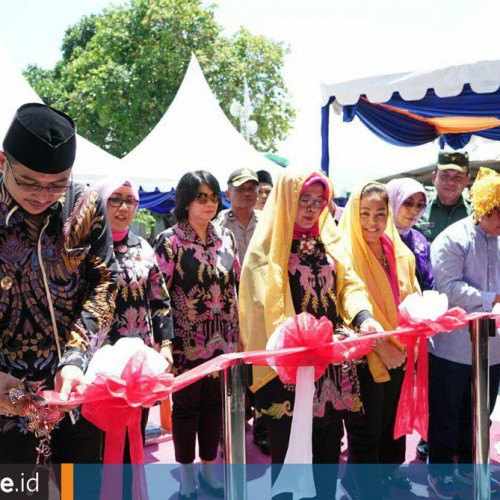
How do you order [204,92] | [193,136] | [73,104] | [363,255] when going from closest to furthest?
[363,255], [193,136], [204,92], [73,104]

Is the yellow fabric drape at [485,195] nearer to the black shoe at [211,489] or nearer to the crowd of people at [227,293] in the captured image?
the crowd of people at [227,293]

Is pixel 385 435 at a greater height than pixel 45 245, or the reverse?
pixel 45 245

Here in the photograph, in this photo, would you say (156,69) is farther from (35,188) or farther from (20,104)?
(35,188)

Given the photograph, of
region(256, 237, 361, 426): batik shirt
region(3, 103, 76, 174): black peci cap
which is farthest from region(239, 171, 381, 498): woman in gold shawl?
region(3, 103, 76, 174): black peci cap

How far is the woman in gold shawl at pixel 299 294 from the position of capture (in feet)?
8.73

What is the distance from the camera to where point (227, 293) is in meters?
3.55

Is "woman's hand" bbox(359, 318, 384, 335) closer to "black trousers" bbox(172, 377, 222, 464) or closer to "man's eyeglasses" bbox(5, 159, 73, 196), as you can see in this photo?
"black trousers" bbox(172, 377, 222, 464)

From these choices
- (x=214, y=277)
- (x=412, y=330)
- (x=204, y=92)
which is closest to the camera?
(x=412, y=330)

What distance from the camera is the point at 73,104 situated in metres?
23.9

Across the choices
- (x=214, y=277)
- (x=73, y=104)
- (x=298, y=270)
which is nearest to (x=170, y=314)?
(x=214, y=277)

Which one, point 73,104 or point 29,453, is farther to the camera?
point 73,104

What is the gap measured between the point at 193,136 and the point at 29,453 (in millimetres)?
8779

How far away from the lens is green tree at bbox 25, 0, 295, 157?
73.5 ft

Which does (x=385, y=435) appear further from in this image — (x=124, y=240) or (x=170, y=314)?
(x=124, y=240)
